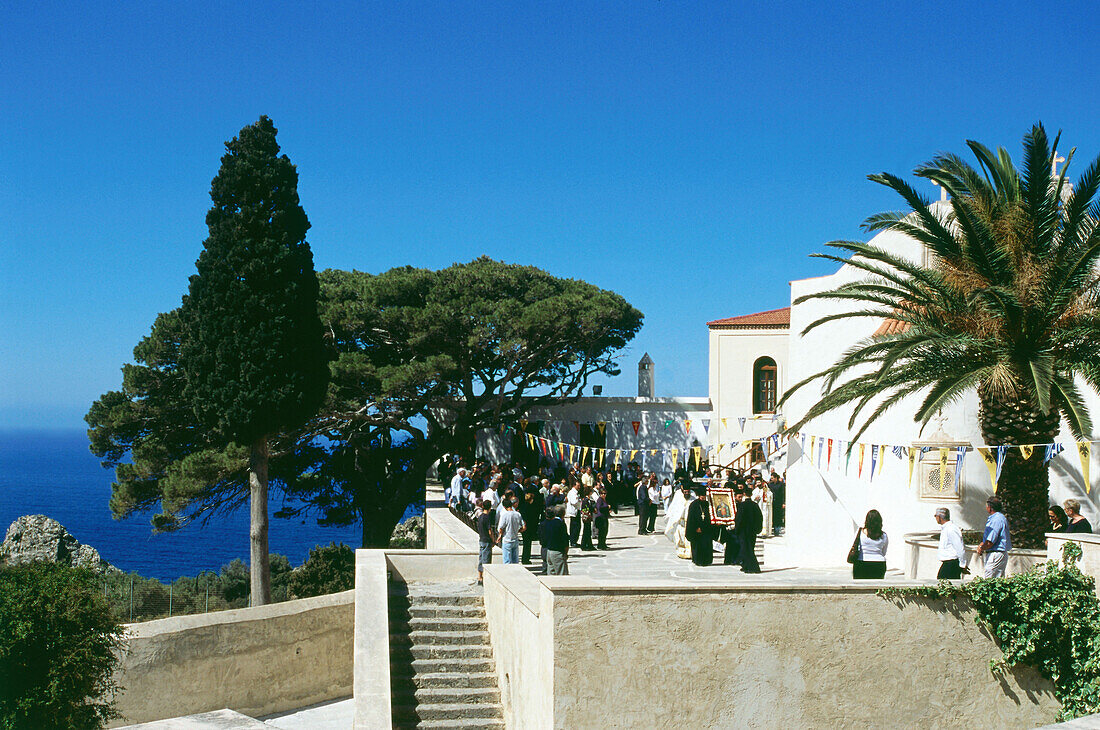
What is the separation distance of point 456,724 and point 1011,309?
8.76 meters

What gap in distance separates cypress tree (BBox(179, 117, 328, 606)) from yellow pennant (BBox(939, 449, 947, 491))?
12.6 m

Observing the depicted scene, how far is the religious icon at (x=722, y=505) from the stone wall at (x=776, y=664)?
8264 mm

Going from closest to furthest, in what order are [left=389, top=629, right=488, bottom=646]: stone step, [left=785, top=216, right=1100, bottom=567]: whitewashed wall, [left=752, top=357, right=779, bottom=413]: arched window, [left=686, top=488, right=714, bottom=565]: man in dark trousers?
[left=389, top=629, right=488, bottom=646]: stone step, [left=785, top=216, right=1100, bottom=567]: whitewashed wall, [left=686, top=488, right=714, bottom=565]: man in dark trousers, [left=752, top=357, right=779, bottom=413]: arched window

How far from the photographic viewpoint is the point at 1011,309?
41.2ft

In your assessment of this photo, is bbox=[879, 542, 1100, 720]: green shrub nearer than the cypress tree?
Yes

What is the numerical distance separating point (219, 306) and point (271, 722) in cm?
975

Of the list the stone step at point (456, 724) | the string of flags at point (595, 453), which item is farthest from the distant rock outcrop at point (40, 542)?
the stone step at point (456, 724)

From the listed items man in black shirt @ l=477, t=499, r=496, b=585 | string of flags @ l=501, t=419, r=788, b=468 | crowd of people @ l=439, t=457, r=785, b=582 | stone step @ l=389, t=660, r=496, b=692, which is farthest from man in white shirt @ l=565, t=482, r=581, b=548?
string of flags @ l=501, t=419, r=788, b=468

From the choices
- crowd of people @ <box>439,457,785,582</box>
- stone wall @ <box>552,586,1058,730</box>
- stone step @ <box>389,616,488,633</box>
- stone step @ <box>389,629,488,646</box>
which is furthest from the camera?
crowd of people @ <box>439,457,785,582</box>

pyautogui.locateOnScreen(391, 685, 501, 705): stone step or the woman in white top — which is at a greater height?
the woman in white top

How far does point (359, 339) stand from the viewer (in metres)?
33.7

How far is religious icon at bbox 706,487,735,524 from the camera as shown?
62.1 ft

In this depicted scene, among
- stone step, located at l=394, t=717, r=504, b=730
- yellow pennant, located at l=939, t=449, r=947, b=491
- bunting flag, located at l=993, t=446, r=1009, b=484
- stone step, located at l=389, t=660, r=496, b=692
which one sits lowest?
stone step, located at l=394, t=717, r=504, b=730

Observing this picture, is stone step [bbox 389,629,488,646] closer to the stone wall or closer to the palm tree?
the stone wall
